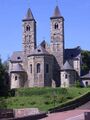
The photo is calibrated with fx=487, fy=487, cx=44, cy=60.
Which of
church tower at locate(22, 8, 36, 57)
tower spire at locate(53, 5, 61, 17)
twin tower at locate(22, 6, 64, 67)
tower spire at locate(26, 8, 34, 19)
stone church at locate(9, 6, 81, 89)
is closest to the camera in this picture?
stone church at locate(9, 6, 81, 89)

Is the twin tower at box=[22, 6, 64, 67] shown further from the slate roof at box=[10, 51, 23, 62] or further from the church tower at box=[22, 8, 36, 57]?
the slate roof at box=[10, 51, 23, 62]

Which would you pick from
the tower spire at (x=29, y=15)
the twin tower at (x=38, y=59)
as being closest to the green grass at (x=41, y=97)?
the twin tower at (x=38, y=59)

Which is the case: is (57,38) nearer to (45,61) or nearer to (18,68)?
(45,61)

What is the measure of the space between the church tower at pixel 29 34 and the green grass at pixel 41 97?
15.8 metres

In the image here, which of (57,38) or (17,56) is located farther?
(17,56)

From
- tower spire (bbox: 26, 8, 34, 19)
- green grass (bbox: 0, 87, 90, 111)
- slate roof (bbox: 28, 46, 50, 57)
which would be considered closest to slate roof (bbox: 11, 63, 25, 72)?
slate roof (bbox: 28, 46, 50, 57)

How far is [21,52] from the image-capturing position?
117 m

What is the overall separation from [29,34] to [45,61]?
9113 millimetres

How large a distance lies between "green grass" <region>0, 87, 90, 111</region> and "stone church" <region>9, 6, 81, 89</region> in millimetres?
Result: 9817

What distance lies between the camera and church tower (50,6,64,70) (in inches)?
4432

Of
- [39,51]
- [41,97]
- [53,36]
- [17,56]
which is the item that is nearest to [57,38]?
[53,36]

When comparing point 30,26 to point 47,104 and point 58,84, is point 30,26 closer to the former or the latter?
point 58,84

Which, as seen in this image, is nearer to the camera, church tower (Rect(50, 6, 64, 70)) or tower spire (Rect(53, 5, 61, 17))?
church tower (Rect(50, 6, 64, 70))

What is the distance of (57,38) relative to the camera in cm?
11431
